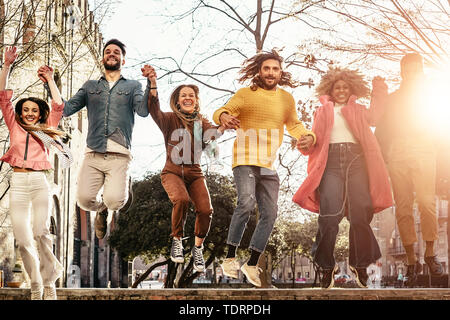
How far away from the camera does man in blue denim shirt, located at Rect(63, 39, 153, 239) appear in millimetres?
8312

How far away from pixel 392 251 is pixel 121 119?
236 feet

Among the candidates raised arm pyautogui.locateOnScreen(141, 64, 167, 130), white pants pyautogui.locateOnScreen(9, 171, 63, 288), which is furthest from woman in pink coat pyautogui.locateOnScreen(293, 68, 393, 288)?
white pants pyautogui.locateOnScreen(9, 171, 63, 288)

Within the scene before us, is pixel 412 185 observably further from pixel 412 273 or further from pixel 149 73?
pixel 149 73

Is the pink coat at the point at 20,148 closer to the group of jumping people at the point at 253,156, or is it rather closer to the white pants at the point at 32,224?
the group of jumping people at the point at 253,156

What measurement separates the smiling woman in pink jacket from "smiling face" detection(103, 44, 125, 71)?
81 cm

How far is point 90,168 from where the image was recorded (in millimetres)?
8359

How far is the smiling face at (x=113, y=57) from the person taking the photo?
836 centimetres

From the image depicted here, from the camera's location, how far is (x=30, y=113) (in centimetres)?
820

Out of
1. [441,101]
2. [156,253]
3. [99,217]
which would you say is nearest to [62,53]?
[99,217]

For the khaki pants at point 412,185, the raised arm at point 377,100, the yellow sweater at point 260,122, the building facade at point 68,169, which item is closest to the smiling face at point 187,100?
the yellow sweater at point 260,122

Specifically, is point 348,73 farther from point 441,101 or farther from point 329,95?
point 441,101

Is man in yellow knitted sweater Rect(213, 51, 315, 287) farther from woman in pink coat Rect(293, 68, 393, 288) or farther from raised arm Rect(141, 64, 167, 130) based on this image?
raised arm Rect(141, 64, 167, 130)

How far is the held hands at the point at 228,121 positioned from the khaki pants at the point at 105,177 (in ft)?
→ 4.46

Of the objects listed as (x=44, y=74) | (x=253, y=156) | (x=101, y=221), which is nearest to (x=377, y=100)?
(x=253, y=156)
